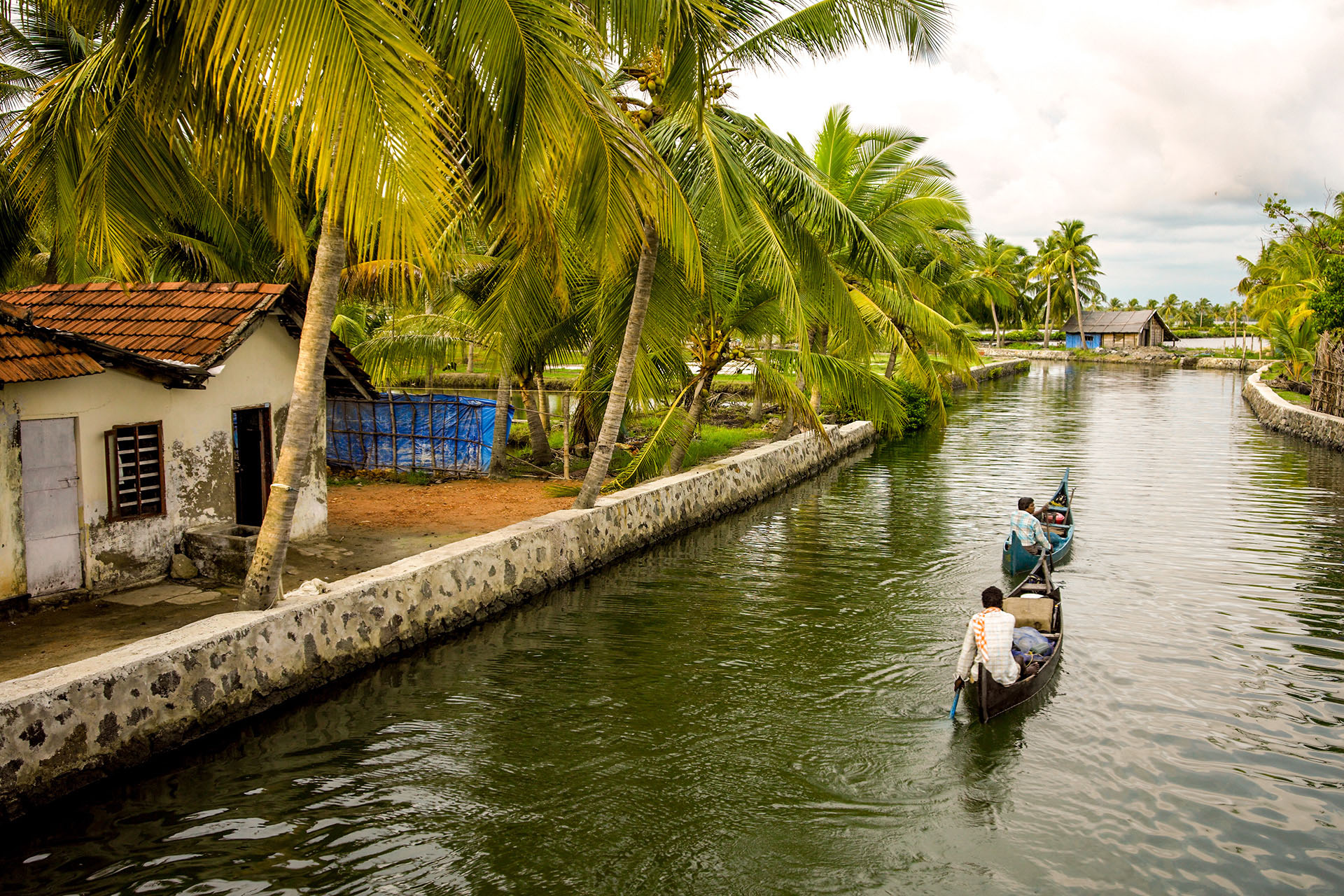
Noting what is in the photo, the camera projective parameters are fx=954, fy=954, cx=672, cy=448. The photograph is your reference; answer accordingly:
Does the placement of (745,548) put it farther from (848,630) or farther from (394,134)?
(394,134)

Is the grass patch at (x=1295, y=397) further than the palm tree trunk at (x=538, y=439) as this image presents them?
Yes

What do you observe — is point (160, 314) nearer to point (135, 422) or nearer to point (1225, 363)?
point (135, 422)

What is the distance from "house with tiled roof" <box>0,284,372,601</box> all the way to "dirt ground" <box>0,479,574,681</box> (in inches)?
22.7

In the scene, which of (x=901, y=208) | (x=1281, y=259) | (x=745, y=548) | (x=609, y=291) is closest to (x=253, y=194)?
(x=609, y=291)

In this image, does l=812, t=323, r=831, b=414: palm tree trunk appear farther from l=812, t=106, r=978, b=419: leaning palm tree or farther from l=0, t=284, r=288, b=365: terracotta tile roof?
l=0, t=284, r=288, b=365: terracotta tile roof

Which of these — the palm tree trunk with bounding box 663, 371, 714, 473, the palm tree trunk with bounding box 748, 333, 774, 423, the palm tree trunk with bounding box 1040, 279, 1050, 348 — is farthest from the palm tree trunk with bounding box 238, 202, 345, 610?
the palm tree trunk with bounding box 1040, 279, 1050, 348

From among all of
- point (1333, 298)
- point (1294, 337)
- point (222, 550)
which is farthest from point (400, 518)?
point (1294, 337)

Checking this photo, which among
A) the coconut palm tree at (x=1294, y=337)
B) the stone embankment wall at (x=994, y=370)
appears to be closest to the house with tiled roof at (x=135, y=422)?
the coconut palm tree at (x=1294, y=337)

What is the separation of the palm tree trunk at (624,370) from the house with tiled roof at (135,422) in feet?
12.0


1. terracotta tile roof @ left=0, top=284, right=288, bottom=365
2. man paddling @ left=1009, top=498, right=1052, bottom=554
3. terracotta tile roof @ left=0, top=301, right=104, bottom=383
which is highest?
terracotta tile roof @ left=0, top=284, right=288, bottom=365

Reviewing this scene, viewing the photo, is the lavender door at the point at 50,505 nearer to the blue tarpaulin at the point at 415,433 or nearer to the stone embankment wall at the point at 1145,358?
the blue tarpaulin at the point at 415,433

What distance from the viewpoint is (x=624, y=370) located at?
13.8 m

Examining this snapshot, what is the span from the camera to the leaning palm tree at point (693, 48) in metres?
9.75

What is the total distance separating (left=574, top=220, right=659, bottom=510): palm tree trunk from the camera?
13547 mm
